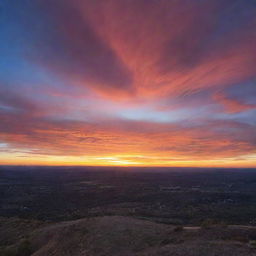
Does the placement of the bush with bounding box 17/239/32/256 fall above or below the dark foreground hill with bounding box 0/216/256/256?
below

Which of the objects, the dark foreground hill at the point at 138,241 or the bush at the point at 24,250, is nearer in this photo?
the dark foreground hill at the point at 138,241

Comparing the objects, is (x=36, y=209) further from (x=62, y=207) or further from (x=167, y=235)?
(x=167, y=235)

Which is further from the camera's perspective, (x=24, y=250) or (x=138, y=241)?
(x=24, y=250)

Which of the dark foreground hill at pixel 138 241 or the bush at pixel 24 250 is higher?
the dark foreground hill at pixel 138 241

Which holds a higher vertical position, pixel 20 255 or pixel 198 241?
pixel 198 241

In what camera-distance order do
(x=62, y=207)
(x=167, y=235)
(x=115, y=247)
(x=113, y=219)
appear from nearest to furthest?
(x=115, y=247), (x=167, y=235), (x=113, y=219), (x=62, y=207)

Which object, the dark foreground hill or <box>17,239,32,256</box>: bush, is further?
<box>17,239,32,256</box>: bush

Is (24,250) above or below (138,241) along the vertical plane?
below

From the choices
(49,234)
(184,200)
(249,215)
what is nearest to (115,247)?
(49,234)
